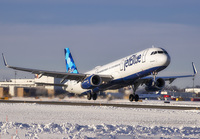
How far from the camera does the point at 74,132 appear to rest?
670 inches

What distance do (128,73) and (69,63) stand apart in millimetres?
22723

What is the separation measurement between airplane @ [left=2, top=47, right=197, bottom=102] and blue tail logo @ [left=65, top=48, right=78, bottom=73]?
4.66 meters

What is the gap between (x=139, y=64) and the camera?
4244cm

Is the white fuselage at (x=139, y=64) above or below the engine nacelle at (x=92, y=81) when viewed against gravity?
above

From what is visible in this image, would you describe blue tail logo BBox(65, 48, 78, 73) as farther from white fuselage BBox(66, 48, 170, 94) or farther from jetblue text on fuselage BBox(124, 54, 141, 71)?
jetblue text on fuselage BBox(124, 54, 141, 71)

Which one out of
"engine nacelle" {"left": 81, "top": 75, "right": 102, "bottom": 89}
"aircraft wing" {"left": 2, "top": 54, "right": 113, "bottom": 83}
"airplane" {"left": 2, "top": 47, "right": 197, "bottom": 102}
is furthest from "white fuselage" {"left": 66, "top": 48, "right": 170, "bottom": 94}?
"engine nacelle" {"left": 81, "top": 75, "right": 102, "bottom": 89}

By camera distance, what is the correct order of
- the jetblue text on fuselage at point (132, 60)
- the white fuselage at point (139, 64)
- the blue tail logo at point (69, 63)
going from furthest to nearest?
the blue tail logo at point (69, 63), the jetblue text on fuselage at point (132, 60), the white fuselage at point (139, 64)

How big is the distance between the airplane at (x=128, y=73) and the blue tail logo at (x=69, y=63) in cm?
466

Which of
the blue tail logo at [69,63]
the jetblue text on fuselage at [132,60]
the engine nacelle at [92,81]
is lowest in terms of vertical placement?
the engine nacelle at [92,81]

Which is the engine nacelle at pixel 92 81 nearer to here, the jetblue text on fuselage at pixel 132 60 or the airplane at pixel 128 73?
the airplane at pixel 128 73

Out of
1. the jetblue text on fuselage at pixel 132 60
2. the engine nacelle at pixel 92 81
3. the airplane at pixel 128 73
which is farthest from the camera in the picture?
the engine nacelle at pixel 92 81

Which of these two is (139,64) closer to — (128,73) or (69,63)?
(128,73)

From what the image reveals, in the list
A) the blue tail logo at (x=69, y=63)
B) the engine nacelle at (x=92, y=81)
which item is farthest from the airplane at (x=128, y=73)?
the blue tail logo at (x=69, y=63)

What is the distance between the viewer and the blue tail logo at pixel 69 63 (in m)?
63.3
